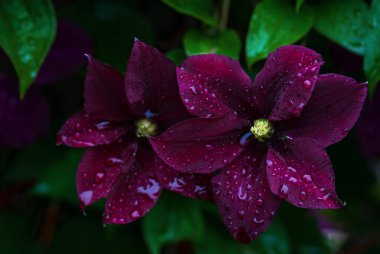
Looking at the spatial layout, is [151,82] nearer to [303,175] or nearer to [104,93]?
[104,93]

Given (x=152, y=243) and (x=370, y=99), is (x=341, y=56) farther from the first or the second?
(x=152, y=243)

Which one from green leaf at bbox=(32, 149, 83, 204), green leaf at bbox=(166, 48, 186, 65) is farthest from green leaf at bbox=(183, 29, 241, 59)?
green leaf at bbox=(32, 149, 83, 204)

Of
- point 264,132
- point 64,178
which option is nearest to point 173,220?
point 64,178

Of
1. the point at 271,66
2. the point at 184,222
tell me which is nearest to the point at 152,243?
the point at 184,222

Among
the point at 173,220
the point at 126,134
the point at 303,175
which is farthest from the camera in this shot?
the point at 173,220

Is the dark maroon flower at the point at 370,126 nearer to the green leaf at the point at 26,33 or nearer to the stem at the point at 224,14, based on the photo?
the stem at the point at 224,14

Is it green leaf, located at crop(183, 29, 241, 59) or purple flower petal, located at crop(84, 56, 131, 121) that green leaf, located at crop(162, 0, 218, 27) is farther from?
purple flower petal, located at crop(84, 56, 131, 121)
